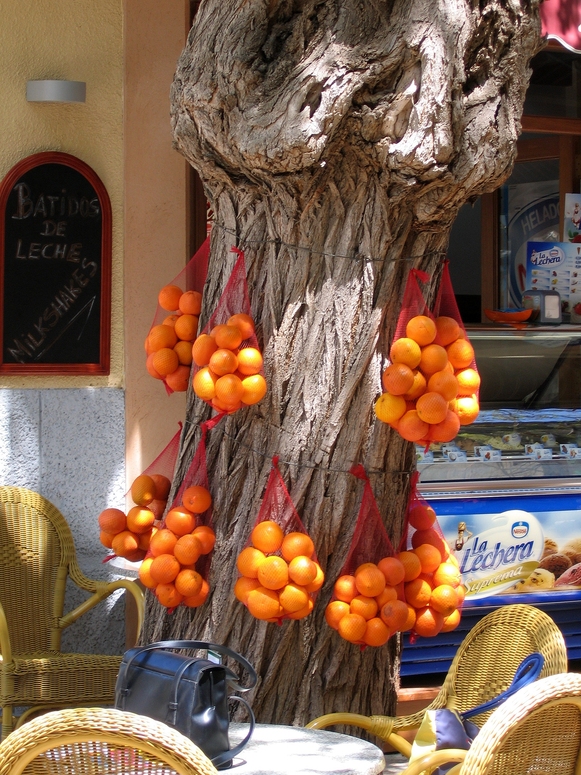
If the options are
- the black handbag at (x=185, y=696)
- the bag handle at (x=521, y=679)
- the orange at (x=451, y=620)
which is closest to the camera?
the black handbag at (x=185, y=696)

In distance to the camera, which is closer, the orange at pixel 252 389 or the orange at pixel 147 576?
the orange at pixel 252 389

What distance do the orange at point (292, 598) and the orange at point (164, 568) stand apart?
0.38 meters

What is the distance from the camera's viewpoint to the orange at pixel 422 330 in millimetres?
2848

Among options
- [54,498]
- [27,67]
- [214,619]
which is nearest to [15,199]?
[27,67]

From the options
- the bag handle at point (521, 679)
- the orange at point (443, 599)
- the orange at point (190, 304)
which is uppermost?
the orange at point (190, 304)

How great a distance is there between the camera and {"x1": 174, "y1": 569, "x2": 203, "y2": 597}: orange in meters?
2.98

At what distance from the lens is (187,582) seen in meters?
2.97

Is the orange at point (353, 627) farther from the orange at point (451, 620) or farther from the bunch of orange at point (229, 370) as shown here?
the bunch of orange at point (229, 370)

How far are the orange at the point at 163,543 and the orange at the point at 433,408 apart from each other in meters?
0.89

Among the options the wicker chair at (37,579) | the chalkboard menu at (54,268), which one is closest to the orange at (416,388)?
the wicker chair at (37,579)

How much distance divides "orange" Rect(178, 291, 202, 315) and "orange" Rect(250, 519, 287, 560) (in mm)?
814

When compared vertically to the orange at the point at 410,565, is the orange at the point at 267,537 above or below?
above

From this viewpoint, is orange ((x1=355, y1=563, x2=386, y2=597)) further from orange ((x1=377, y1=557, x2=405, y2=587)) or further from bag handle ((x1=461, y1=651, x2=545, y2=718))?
bag handle ((x1=461, y1=651, x2=545, y2=718))

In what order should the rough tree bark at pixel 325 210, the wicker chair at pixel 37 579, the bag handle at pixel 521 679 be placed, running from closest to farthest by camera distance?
1. the bag handle at pixel 521 679
2. the rough tree bark at pixel 325 210
3. the wicker chair at pixel 37 579
